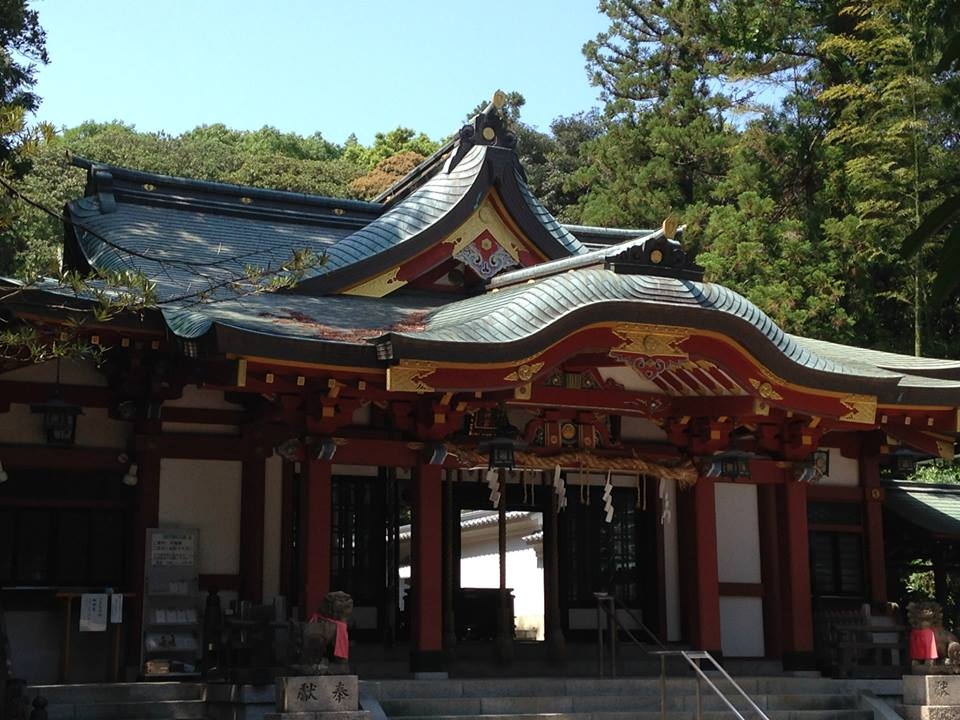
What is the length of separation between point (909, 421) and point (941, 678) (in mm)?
3042

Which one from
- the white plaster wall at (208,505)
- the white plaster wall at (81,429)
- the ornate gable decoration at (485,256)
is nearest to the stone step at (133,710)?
the white plaster wall at (208,505)

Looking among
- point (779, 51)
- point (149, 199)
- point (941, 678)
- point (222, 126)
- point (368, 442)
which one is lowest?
point (941, 678)

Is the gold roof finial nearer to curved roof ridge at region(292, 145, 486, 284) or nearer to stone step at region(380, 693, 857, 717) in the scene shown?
curved roof ridge at region(292, 145, 486, 284)

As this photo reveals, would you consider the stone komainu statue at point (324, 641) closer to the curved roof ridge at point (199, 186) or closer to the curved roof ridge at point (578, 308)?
the curved roof ridge at point (578, 308)

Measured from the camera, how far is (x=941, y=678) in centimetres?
1093

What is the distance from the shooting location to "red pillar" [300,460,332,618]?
1088cm

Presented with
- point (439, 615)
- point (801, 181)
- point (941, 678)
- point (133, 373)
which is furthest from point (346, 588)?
point (801, 181)

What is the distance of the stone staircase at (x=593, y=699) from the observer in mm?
10094

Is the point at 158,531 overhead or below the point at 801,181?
below

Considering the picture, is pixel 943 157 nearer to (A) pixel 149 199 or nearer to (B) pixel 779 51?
(B) pixel 779 51

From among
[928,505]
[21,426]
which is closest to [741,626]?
[928,505]

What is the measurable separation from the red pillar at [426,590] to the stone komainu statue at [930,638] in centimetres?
426

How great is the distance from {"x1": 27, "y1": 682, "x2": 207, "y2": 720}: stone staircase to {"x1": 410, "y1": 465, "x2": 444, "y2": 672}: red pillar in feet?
6.58

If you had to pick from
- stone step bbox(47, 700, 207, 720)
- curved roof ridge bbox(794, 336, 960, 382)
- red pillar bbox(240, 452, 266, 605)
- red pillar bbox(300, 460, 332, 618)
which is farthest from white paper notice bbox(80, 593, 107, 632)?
curved roof ridge bbox(794, 336, 960, 382)
